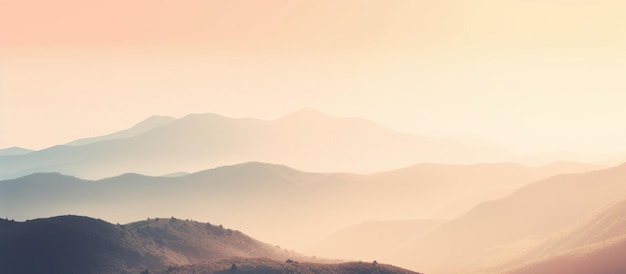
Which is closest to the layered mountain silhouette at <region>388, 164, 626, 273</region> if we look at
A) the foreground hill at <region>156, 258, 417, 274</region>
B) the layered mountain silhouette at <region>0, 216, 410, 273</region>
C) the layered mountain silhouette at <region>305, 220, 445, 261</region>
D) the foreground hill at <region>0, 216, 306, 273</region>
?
the layered mountain silhouette at <region>305, 220, 445, 261</region>

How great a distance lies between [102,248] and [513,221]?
293ft

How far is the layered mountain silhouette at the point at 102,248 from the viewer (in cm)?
6706

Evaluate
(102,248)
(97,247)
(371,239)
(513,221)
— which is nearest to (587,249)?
(102,248)

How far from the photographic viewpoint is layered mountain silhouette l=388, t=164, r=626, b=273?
127312 mm

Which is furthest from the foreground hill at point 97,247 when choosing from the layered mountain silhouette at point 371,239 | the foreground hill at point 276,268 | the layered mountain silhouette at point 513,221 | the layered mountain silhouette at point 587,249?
the layered mountain silhouette at point 371,239

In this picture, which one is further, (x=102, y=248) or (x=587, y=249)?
(x=587, y=249)

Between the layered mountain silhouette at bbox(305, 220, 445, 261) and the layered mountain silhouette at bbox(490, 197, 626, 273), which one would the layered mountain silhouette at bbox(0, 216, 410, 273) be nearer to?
the layered mountain silhouette at bbox(490, 197, 626, 273)

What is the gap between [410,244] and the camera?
15075 centimetres

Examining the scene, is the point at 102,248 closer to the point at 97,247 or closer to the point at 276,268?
the point at 97,247

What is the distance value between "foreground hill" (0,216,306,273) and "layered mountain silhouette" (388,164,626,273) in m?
54.2

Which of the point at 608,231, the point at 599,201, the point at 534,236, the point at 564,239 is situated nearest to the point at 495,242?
the point at 534,236

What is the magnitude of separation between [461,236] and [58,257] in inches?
3563

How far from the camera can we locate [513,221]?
5423 inches

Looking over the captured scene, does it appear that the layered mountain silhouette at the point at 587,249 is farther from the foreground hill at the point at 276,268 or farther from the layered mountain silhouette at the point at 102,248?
the layered mountain silhouette at the point at 102,248
